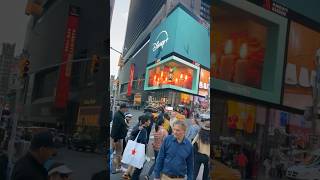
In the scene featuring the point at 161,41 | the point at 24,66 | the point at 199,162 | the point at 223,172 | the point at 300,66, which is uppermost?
the point at 300,66

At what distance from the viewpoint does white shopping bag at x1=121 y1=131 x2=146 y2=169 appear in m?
2.17

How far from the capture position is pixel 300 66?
144 inches

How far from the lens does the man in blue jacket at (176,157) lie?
7.43 ft

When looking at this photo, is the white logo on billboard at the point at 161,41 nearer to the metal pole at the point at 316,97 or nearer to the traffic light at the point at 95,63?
the traffic light at the point at 95,63

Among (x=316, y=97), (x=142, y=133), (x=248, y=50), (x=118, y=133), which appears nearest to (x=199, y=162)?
(x=142, y=133)

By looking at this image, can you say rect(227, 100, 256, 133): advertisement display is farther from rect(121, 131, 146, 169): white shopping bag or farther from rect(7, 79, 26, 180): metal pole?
rect(7, 79, 26, 180): metal pole

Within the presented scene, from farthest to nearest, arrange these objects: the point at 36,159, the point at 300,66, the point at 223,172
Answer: the point at 300,66 → the point at 223,172 → the point at 36,159

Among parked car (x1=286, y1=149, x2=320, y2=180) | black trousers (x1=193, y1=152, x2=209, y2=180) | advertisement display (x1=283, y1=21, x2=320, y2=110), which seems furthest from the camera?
parked car (x1=286, y1=149, x2=320, y2=180)

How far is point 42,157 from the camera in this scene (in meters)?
2.18

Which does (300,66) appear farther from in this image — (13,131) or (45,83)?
(13,131)

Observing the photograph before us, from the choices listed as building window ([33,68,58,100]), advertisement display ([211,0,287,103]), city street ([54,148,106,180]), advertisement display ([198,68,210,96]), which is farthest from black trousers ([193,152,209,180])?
building window ([33,68,58,100])

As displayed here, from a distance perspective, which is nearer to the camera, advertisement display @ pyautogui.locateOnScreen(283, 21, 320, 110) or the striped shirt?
the striped shirt

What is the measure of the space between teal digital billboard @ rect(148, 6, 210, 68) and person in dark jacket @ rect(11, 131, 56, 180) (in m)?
0.59

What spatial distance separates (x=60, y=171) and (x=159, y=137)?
0.49 meters
